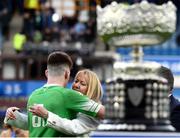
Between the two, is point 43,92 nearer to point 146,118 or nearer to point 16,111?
point 16,111

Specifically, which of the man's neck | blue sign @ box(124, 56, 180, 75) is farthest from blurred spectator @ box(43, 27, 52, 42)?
the man's neck

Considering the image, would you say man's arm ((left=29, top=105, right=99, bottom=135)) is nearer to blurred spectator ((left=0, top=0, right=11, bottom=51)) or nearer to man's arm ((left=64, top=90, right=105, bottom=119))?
man's arm ((left=64, top=90, right=105, bottom=119))

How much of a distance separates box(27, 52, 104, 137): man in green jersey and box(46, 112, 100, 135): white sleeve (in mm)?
62

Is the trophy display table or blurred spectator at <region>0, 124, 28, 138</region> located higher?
the trophy display table

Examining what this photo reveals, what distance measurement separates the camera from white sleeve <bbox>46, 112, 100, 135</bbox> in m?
5.02

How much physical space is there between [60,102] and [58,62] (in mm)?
241

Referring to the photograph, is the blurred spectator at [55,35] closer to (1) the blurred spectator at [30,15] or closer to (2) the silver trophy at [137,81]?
(1) the blurred spectator at [30,15]

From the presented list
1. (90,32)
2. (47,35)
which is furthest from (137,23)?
(90,32)

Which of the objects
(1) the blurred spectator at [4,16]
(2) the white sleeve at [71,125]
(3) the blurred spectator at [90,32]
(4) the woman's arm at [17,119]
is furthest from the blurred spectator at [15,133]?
(1) the blurred spectator at [4,16]

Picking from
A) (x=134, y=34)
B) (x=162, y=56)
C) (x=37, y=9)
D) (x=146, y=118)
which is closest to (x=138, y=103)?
(x=146, y=118)

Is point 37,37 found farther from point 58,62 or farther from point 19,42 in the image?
point 58,62

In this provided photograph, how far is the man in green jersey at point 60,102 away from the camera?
512cm

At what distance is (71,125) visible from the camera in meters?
5.04

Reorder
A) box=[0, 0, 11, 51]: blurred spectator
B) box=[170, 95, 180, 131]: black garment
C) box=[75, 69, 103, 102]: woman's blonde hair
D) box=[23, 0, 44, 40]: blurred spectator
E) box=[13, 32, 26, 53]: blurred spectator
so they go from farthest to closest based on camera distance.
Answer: box=[0, 0, 11, 51]: blurred spectator → box=[23, 0, 44, 40]: blurred spectator → box=[13, 32, 26, 53]: blurred spectator → box=[170, 95, 180, 131]: black garment → box=[75, 69, 103, 102]: woman's blonde hair
